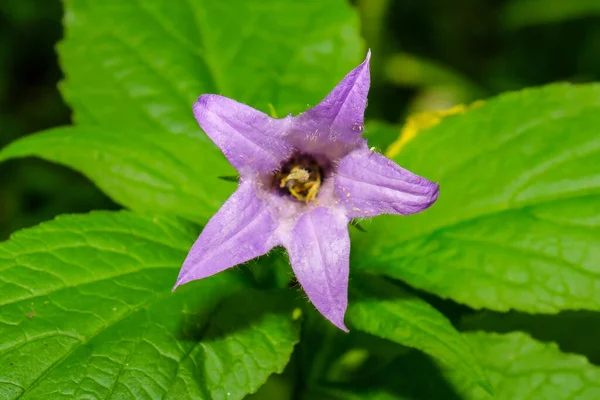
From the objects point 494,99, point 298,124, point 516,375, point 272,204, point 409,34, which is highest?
point 409,34

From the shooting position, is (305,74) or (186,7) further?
(186,7)

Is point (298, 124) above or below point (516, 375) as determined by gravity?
above

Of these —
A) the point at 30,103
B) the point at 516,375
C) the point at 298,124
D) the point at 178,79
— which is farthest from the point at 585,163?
the point at 30,103

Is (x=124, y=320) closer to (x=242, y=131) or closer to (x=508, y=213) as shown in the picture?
(x=242, y=131)

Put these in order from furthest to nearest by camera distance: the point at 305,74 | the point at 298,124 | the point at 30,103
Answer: the point at 30,103
the point at 305,74
the point at 298,124

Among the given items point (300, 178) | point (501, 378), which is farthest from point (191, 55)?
point (501, 378)

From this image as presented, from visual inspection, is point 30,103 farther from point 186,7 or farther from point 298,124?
point 298,124
